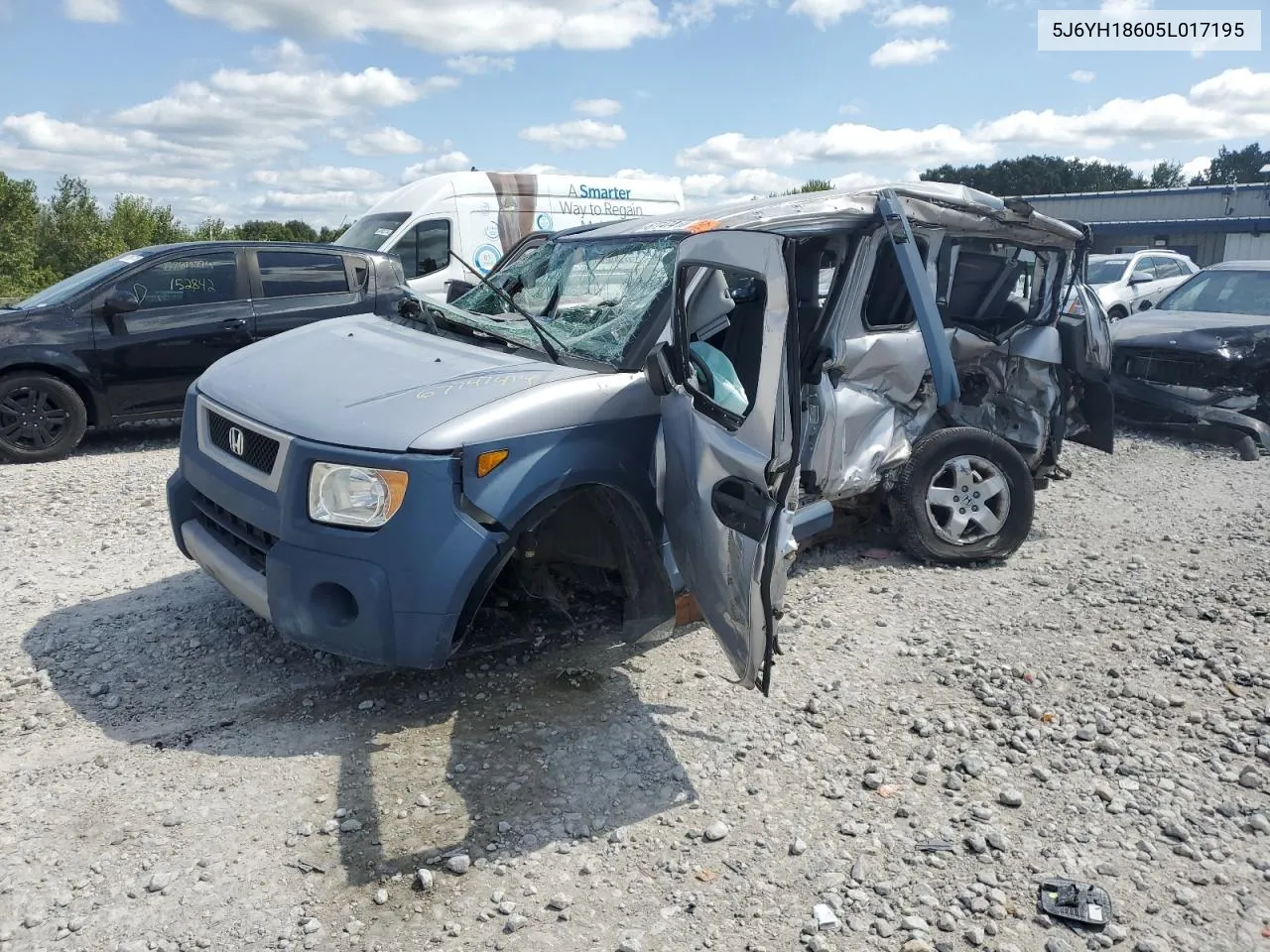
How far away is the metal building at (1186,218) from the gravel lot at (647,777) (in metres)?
32.6

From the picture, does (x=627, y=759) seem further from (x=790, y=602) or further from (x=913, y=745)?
(x=790, y=602)

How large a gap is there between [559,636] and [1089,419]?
4.07m

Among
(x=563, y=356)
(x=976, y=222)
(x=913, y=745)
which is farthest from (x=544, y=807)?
(x=976, y=222)

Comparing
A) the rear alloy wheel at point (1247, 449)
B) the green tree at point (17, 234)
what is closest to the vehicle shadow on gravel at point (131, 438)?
the rear alloy wheel at point (1247, 449)

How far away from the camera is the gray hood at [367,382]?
326 cm

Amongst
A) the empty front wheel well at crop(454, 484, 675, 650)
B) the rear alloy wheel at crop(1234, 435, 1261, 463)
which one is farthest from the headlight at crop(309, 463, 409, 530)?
the rear alloy wheel at crop(1234, 435, 1261, 463)

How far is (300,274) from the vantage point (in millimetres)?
8523

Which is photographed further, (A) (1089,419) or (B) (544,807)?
(A) (1089,419)

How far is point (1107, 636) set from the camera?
4.38m

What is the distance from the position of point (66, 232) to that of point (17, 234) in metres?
5.55

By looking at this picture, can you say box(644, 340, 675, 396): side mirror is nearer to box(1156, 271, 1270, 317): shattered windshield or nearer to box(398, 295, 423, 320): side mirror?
box(398, 295, 423, 320): side mirror

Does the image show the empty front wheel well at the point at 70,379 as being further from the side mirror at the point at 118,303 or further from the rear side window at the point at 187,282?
the rear side window at the point at 187,282

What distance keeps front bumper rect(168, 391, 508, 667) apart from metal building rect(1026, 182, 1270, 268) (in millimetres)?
34260

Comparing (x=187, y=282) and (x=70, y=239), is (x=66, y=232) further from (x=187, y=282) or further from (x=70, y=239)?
(x=187, y=282)
